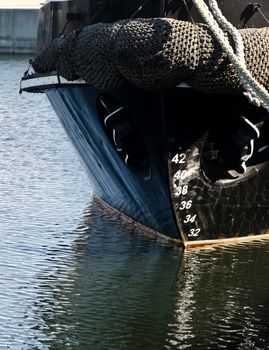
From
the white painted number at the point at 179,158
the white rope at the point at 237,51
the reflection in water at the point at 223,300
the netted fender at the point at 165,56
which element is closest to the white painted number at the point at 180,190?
the white painted number at the point at 179,158

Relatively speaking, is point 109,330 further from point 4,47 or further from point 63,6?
point 4,47

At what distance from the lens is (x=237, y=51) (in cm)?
612

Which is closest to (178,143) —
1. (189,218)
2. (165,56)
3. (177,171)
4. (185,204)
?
(177,171)

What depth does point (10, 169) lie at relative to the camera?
39.9 ft

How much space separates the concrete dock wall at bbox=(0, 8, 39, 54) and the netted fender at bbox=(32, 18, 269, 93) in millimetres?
32813

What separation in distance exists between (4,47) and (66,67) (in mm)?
32961

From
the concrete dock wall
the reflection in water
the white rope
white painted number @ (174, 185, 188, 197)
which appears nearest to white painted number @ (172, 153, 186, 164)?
white painted number @ (174, 185, 188, 197)

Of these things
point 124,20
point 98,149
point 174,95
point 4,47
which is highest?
point 124,20

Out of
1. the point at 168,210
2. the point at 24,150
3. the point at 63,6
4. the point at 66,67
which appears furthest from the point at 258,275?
the point at 24,150

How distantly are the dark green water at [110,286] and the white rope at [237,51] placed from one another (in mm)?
1475

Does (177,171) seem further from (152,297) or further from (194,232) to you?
(152,297)

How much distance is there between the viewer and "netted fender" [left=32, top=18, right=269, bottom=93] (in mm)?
6082

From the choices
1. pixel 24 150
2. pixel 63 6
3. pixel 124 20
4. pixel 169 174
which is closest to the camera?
pixel 124 20

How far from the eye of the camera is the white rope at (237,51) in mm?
5734
